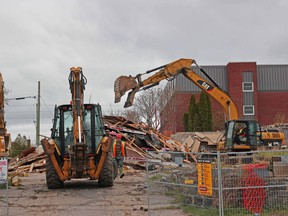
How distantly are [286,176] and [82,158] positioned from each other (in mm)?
7880

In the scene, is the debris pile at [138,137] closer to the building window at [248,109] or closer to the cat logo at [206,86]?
the cat logo at [206,86]

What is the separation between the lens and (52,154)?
51.7 ft

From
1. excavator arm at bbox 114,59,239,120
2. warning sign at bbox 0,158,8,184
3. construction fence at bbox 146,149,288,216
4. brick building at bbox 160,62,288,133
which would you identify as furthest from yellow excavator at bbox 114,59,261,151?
brick building at bbox 160,62,288,133

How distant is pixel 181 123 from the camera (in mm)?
57812

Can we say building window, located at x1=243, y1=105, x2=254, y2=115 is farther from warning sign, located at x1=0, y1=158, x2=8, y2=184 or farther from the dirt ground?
warning sign, located at x1=0, y1=158, x2=8, y2=184

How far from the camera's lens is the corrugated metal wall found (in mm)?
57938

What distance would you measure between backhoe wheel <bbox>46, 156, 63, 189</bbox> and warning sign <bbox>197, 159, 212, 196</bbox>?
8.16 metres

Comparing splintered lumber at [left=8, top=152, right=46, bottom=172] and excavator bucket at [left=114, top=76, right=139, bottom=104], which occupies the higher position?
excavator bucket at [left=114, top=76, right=139, bottom=104]

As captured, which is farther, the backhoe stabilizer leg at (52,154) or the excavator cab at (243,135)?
the excavator cab at (243,135)

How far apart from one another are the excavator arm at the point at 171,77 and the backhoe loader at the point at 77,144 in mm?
4471

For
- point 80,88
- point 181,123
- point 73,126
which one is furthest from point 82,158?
point 181,123

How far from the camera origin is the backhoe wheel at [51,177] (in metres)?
15.9

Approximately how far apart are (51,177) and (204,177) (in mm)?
8484

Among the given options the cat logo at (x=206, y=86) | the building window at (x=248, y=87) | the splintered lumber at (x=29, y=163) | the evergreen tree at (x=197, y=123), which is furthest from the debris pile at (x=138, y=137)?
the building window at (x=248, y=87)
